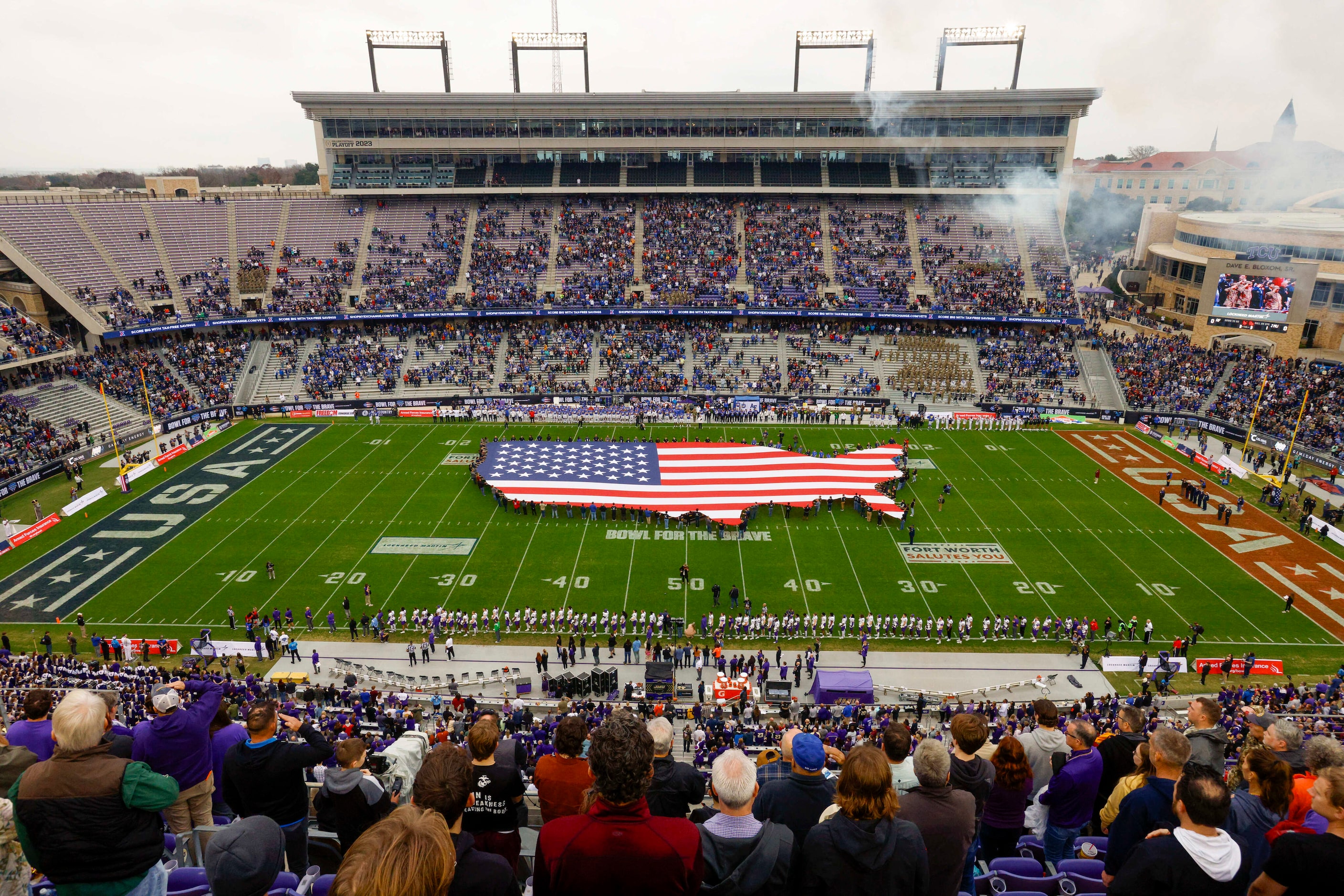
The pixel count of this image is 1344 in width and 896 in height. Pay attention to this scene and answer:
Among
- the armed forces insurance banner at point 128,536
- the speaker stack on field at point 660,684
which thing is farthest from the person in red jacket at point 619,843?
the armed forces insurance banner at point 128,536

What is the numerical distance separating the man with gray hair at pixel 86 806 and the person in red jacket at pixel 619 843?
2.66m

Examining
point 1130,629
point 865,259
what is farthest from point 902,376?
point 1130,629

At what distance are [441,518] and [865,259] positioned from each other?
40.1m

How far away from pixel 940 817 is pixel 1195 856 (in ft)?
4.43

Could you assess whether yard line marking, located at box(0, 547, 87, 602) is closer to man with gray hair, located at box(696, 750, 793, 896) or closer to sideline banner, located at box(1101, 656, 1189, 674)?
man with gray hair, located at box(696, 750, 793, 896)

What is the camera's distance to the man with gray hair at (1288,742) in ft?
22.3

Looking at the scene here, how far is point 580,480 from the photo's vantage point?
1378 inches

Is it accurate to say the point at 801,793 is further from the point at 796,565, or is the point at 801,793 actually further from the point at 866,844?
the point at 796,565

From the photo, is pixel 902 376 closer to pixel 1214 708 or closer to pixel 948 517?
pixel 948 517

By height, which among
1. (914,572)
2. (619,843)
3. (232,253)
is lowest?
(914,572)

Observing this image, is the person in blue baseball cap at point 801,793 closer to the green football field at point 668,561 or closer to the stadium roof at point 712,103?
the green football field at point 668,561

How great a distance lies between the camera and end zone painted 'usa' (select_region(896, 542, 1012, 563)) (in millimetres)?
29266

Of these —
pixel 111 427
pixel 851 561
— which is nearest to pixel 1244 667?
pixel 851 561

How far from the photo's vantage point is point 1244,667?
880 inches
